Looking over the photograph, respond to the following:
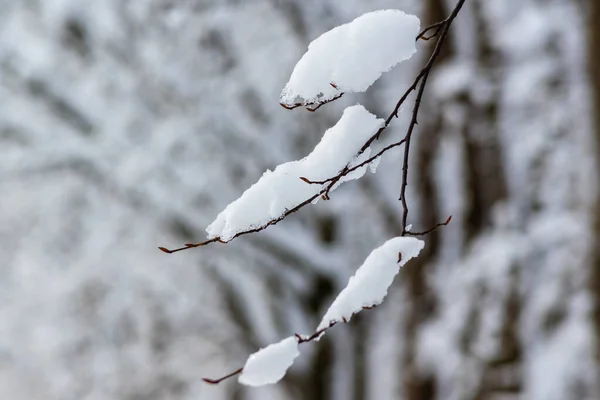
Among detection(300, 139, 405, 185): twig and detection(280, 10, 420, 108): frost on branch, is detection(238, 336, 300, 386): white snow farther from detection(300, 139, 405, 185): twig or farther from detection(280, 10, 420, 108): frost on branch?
detection(280, 10, 420, 108): frost on branch

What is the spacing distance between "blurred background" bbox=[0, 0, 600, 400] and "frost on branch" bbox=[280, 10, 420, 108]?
9.52 ft

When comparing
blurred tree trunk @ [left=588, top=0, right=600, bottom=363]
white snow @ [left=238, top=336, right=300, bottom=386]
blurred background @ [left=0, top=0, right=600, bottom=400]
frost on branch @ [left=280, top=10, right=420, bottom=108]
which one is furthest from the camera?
blurred background @ [left=0, top=0, right=600, bottom=400]

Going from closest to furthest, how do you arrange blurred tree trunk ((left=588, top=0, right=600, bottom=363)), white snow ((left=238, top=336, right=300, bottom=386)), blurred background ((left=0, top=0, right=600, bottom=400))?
white snow ((left=238, top=336, right=300, bottom=386))
blurred tree trunk ((left=588, top=0, right=600, bottom=363))
blurred background ((left=0, top=0, right=600, bottom=400))

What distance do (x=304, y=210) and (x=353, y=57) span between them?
19.6 ft

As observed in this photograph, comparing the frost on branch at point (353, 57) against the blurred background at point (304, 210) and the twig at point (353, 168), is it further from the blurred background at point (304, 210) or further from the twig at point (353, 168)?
the blurred background at point (304, 210)

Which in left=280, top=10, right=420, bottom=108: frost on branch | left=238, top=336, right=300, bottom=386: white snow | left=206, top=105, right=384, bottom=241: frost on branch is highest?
left=280, top=10, right=420, bottom=108: frost on branch

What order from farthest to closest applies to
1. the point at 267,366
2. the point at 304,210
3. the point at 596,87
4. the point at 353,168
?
1. the point at 304,210
2. the point at 596,87
3. the point at 267,366
4. the point at 353,168

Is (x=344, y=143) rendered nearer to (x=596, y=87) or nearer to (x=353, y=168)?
(x=353, y=168)

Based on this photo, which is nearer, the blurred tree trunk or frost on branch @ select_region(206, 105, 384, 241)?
frost on branch @ select_region(206, 105, 384, 241)

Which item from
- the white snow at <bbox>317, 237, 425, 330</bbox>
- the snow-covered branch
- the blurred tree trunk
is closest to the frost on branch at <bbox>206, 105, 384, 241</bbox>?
the snow-covered branch

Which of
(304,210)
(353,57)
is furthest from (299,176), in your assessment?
(304,210)

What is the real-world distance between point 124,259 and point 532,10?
449 cm

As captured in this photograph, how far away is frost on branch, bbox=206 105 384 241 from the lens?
42.2 inches

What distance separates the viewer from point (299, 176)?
1121mm
